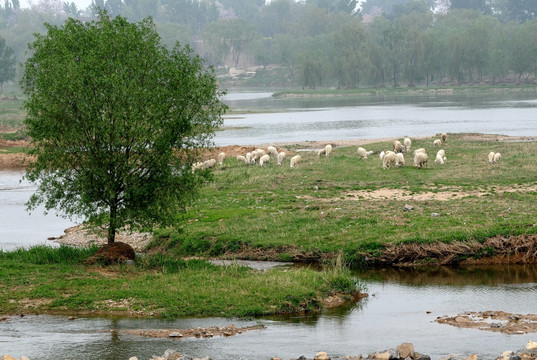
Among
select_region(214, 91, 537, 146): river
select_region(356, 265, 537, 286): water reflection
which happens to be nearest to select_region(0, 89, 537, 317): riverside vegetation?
select_region(356, 265, 537, 286): water reflection

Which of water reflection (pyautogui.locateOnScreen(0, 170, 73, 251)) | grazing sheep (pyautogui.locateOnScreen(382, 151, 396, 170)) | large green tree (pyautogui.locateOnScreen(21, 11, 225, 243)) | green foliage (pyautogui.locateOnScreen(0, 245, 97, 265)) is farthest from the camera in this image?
grazing sheep (pyautogui.locateOnScreen(382, 151, 396, 170))

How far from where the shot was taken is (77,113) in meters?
23.6

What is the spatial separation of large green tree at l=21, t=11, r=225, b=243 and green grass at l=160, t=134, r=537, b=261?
2.07 meters

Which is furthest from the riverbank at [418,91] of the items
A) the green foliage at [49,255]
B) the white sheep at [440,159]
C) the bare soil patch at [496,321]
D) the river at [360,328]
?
the bare soil patch at [496,321]

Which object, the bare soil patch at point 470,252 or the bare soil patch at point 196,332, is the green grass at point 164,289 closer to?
the bare soil patch at point 196,332

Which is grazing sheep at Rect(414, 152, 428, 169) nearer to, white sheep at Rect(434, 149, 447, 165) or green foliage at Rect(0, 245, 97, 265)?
white sheep at Rect(434, 149, 447, 165)

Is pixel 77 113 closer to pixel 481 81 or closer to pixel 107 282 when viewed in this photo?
pixel 107 282

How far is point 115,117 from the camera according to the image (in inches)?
917

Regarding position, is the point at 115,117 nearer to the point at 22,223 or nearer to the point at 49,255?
the point at 49,255

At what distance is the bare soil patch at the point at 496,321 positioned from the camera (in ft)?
58.3

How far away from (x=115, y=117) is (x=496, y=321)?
40.5ft

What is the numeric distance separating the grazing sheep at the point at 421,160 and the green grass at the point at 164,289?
63.1 ft

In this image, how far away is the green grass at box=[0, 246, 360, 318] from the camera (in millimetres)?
20172

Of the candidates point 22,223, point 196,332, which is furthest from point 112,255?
point 22,223
